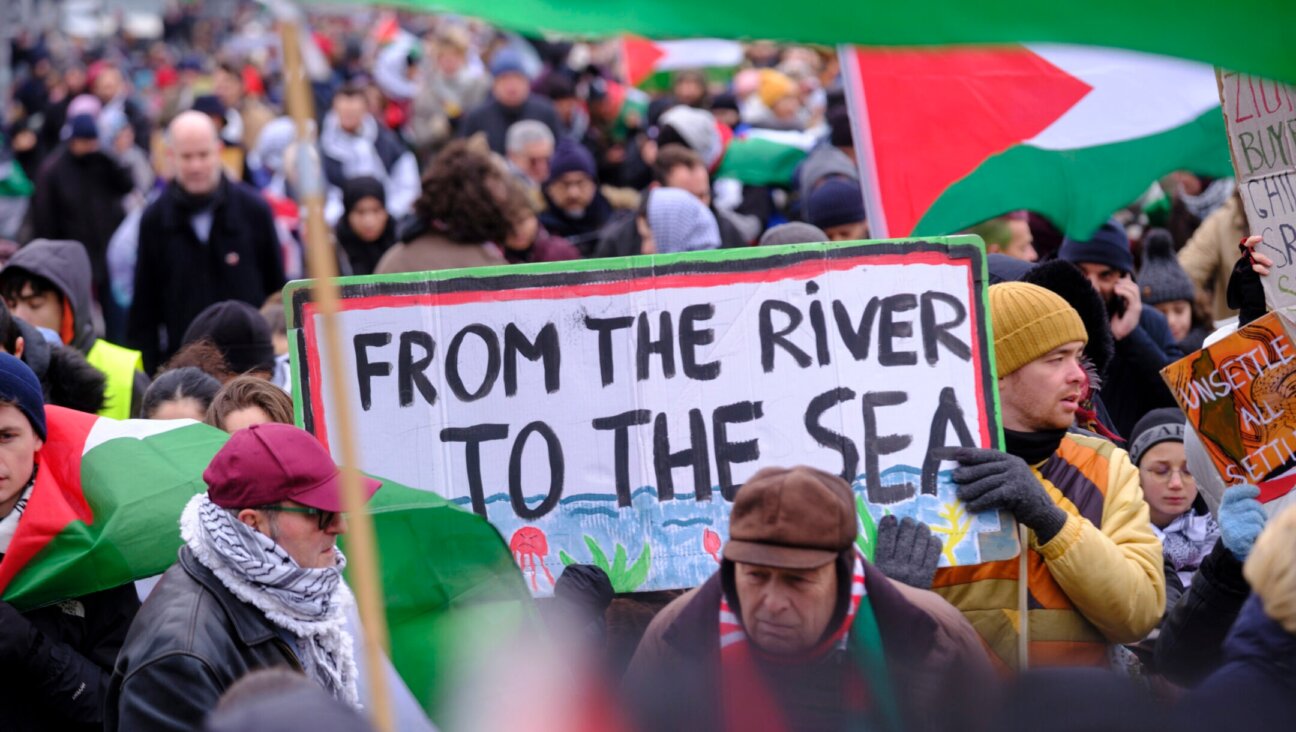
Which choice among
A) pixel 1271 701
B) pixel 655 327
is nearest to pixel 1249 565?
pixel 1271 701

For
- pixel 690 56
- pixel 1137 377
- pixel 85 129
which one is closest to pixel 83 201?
pixel 85 129

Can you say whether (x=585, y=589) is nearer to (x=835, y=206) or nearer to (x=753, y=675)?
(x=753, y=675)

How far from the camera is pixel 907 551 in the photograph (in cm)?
384

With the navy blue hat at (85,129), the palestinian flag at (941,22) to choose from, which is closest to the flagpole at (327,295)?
the palestinian flag at (941,22)

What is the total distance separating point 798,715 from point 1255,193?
1.90 m

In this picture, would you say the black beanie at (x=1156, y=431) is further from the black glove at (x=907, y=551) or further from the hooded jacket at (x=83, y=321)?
the hooded jacket at (x=83, y=321)

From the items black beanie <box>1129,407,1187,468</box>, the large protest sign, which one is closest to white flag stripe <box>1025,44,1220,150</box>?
black beanie <box>1129,407,1187,468</box>

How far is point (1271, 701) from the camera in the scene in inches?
108

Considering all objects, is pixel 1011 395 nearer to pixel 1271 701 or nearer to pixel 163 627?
pixel 1271 701

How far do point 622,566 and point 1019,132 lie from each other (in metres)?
2.97

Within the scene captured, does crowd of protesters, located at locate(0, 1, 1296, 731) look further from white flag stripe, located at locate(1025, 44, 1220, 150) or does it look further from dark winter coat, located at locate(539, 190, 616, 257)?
dark winter coat, located at locate(539, 190, 616, 257)

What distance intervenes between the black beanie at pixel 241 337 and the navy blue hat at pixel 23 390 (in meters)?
1.54

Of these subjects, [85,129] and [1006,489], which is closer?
[1006,489]

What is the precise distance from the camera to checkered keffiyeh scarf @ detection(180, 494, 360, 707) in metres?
3.55
